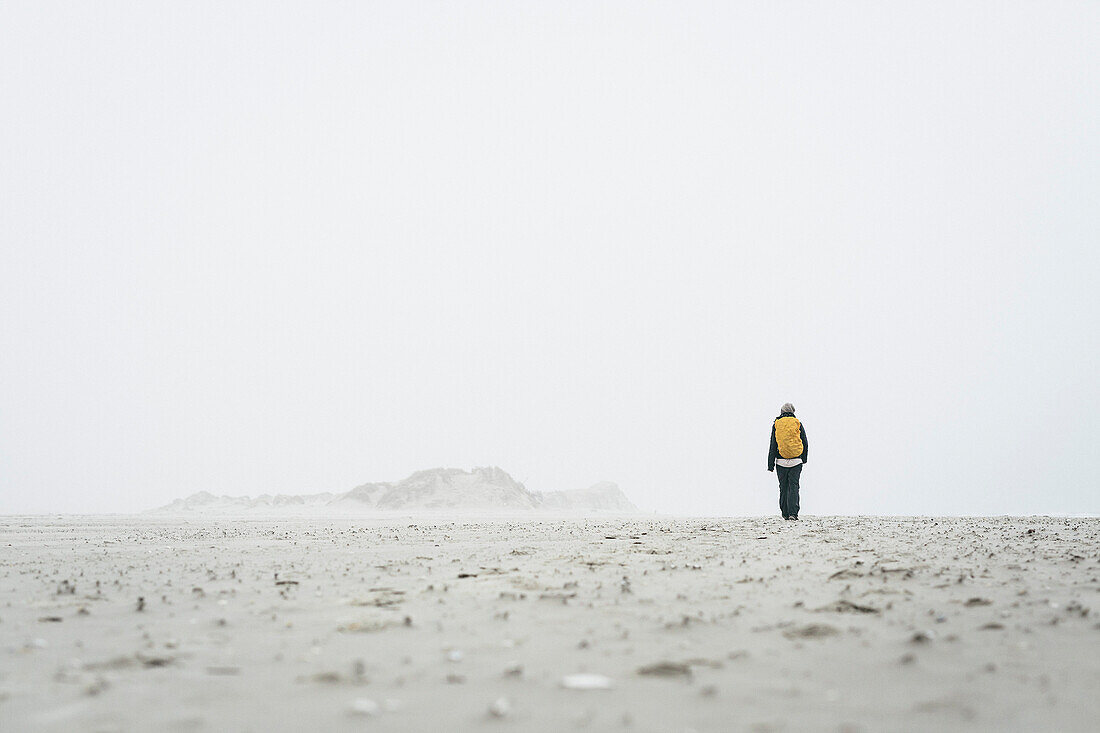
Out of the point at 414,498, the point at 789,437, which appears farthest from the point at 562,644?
the point at 414,498

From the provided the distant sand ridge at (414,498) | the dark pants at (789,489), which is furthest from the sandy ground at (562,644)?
the distant sand ridge at (414,498)

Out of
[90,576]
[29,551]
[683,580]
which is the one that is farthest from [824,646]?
[29,551]

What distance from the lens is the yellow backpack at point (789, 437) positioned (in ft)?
55.1

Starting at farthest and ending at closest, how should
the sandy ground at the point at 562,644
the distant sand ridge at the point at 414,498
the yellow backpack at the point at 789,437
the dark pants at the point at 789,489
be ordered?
the distant sand ridge at the point at 414,498 → the yellow backpack at the point at 789,437 → the dark pants at the point at 789,489 → the sandy ground at the point at 562,644

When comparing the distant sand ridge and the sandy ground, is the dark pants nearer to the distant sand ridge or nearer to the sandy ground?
the sandy ground

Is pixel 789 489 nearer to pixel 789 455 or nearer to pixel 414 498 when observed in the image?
pixel 789 455

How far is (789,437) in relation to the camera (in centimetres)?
1681

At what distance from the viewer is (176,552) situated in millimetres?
9641

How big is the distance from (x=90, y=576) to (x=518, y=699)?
5.83m

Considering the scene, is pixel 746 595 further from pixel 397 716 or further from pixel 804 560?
pixel 397 716

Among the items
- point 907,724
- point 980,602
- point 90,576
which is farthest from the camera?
point 90,576

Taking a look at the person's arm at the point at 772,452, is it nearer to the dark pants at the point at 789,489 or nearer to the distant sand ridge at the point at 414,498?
the dark pants at the point at 789,489

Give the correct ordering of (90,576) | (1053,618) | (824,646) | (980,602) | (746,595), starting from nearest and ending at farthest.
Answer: (824,646)
(1053,618)
(980,602)
(746,595)
(90,576)

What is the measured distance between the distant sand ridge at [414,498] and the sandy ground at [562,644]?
33397 millimetres
